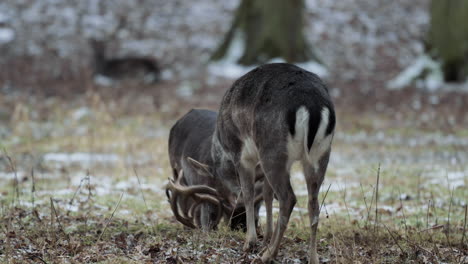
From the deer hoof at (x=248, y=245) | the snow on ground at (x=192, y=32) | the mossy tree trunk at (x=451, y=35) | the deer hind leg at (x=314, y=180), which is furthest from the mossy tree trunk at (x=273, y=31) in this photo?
the deer hind leg at (x=314, y=180)

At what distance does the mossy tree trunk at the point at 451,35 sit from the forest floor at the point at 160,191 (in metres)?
3.11

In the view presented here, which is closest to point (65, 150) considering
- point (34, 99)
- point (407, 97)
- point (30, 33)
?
point (34, 99)

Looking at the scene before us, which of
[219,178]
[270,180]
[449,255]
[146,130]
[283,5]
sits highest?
[283,5]

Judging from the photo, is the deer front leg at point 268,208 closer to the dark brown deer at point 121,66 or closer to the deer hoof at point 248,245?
the deer hoof at point 248,245

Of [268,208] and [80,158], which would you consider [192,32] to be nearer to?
[80,158]

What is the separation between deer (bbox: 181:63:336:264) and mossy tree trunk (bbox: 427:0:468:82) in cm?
1322

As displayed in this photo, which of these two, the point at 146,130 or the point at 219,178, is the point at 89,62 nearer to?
the point at 146,130

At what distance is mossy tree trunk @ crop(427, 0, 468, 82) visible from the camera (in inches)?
661

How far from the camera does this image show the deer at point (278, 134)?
419 centimetres

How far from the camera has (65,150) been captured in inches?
465

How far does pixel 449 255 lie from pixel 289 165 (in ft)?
5.62

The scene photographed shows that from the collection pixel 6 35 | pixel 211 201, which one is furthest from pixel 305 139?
pixel 6 35

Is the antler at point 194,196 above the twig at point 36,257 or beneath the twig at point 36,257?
above

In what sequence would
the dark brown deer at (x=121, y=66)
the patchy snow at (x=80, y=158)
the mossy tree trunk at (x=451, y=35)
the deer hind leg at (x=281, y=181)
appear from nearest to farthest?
the deer hind leg at (x=281, y=181) → the patchy snow at (x=80, y=158) → the mossy tree trunk at (x=451, y=35) → the dark brown deer at (x=121, y=66)
